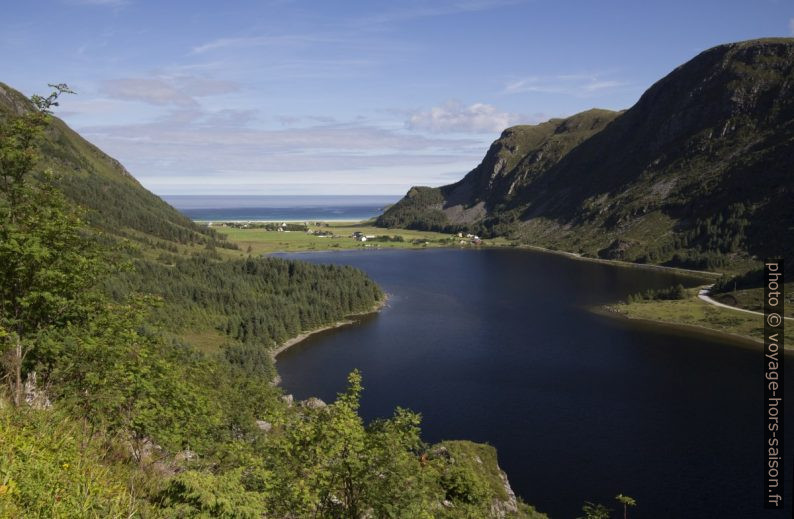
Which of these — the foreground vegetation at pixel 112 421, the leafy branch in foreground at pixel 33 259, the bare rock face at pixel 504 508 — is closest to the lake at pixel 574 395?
the bare rock face at pixel 504 508

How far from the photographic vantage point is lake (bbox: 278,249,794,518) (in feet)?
222

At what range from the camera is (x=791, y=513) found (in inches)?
2389

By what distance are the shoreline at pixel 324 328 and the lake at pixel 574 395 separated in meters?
3.03

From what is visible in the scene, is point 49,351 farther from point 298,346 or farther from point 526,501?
point 298,346

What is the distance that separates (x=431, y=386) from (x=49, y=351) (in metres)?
86.9

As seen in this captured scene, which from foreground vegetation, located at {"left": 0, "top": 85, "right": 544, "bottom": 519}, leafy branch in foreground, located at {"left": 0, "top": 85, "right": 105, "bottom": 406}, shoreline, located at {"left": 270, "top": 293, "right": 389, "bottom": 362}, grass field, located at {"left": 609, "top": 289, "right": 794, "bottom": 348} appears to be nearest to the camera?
foreground vegetation, located at {"left": 0, "top": 85, "right": 544, "bottom": 519}

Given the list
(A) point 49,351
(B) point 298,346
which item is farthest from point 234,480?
(B) point 298,346

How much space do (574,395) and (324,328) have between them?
262 feet

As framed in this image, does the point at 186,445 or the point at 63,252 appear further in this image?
the point at 186,445

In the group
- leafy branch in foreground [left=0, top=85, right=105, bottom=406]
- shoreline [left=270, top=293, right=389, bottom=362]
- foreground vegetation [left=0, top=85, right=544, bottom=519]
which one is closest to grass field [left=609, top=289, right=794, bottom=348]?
shoreline [left=270, top=293, right=389, bottom=362]

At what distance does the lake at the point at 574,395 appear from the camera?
67.6 metres

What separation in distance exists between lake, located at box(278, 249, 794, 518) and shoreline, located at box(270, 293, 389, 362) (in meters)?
3.03

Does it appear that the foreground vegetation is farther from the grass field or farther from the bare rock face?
the grass field

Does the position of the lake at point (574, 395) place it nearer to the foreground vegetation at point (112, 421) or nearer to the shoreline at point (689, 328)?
the shoreline at point (689, 328)
